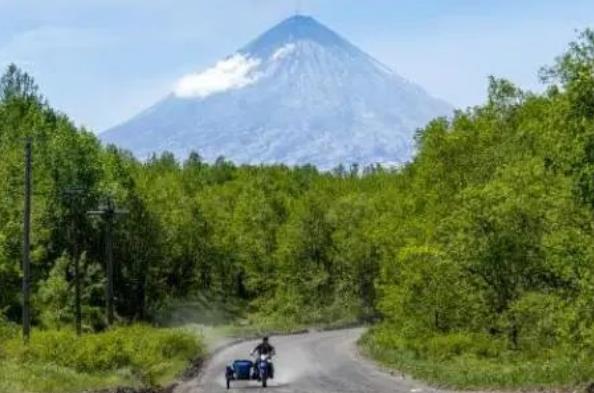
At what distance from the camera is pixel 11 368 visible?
34.7 metres

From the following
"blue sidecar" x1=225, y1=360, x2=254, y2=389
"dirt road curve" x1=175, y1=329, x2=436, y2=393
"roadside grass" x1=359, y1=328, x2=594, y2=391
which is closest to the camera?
"roadside grass" x1=359, y1=328, x2=594, y2=391

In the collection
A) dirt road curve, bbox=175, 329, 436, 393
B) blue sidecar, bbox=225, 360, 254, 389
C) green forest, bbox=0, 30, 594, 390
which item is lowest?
dirt road curve, bbox=175, 329, 436, 393

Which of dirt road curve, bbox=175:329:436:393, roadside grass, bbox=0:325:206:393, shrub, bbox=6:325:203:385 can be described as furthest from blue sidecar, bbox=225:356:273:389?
shrub, bbox=6:325:203:385

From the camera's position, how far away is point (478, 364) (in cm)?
4128

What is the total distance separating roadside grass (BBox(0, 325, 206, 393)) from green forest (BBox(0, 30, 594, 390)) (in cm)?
110

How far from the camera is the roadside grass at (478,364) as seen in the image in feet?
107

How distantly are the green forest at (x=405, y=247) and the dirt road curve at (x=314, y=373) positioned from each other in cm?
194

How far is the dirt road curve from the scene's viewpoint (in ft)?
121

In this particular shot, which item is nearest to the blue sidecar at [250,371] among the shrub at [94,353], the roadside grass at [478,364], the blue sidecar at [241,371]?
the blue sidecar at [241,371]

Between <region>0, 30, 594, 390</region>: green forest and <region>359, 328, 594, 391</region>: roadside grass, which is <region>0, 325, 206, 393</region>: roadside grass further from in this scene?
<region>359, 328, 594, 391</region>: roadside grass

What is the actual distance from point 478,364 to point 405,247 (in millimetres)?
12235

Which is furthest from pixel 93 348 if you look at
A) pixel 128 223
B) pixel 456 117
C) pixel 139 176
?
pixel 139 176

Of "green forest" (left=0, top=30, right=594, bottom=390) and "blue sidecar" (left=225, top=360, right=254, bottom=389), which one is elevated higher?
"green forest" (left=0, top=30, right=594, bottom=390)

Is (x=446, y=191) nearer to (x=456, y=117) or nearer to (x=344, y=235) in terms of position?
(x=456, y=117)
